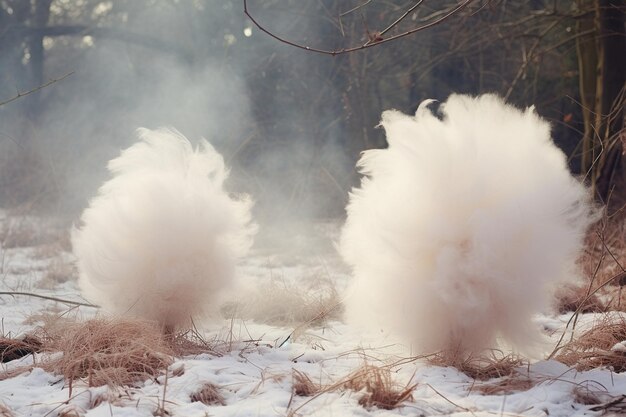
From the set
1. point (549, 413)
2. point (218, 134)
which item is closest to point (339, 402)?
point (549, 413)

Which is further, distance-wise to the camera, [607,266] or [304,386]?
[607,266]

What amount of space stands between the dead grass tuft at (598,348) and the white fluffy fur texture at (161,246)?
189 cm

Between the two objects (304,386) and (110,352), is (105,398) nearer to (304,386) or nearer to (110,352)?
(110,352)

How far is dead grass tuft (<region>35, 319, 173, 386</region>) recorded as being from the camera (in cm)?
313

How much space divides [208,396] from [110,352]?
770 millimetres

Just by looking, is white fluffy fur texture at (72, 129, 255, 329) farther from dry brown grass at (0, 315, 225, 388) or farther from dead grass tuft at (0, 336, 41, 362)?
dead grass tuft at (0, 336, 41, 362)

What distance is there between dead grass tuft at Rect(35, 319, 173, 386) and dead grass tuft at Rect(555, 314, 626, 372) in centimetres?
194

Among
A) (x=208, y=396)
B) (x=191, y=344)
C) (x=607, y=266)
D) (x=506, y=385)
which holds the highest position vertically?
(x=607, y=266)

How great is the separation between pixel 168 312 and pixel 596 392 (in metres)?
2.28

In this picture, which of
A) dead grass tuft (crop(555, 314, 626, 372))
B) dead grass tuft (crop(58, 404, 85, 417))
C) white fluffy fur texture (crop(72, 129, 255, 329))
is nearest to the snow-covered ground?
dead grass tuft (crop(58, 404, 85, 417))

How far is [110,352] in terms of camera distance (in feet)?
11.3

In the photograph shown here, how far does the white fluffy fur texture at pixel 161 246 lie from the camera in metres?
3.88

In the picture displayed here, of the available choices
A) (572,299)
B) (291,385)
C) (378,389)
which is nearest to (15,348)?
(291,385)

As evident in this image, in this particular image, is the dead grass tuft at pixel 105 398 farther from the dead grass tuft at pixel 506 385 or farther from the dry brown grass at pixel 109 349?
the dead grass tuft at pixel 506 385
